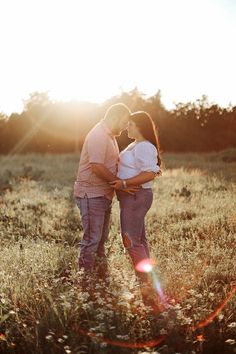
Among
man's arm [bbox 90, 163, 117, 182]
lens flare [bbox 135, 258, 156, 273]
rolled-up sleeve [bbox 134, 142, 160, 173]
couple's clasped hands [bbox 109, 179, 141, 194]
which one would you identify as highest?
rolled-up sleeve [bbox 134, 142, 160, 173]

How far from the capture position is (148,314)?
514 centimetres

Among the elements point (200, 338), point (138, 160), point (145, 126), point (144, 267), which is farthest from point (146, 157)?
point (200, 338)

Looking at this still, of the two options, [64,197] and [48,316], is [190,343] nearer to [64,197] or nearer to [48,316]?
[48,316]

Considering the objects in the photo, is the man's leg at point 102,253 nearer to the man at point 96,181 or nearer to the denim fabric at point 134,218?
the man at point 96,181

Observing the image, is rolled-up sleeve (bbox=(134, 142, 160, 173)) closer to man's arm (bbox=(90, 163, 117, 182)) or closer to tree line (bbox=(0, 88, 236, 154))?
man's arm (bbox=(90, 163, 117, 182))

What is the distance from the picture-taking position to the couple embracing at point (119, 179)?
231 inches

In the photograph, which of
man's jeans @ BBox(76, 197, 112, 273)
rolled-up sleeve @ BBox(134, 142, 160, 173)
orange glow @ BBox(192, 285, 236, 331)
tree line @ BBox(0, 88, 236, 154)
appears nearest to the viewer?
orange glow @ BBox(192, 285, 236, 331)

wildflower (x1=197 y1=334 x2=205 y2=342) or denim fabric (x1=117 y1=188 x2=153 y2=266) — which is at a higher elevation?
denim fabric (x1=117 y1=188 x2=153 y2=266)

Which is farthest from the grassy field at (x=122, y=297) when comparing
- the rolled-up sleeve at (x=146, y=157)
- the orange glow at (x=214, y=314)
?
the rolled-up sleeve at (x=146, y=157)

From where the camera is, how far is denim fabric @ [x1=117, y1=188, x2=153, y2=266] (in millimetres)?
5957

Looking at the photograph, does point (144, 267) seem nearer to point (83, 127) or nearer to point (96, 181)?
point (96, 181)

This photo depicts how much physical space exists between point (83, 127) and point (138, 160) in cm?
3727

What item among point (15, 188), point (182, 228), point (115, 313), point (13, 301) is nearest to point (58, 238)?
point (182, 228)

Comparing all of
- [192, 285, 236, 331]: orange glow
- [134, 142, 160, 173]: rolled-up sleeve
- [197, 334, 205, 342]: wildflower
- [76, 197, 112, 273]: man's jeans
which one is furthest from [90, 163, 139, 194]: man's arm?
[197, 334, 205, 342]: wildflower
